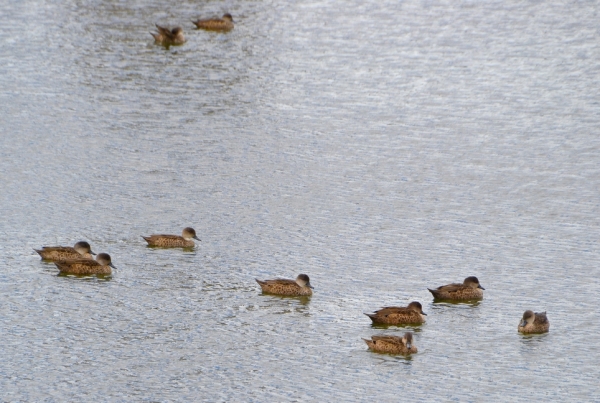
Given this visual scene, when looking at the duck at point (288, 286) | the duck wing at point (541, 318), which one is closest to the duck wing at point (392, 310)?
the duck at point (288, 286)

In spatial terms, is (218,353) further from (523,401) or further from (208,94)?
(208,94)

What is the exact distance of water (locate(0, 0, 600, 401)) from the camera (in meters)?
13.3

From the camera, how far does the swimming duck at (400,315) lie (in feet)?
46.6

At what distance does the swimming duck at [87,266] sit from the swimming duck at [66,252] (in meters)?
0.10

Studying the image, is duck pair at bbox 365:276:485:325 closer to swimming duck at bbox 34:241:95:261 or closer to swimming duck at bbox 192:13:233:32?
swimming duck at bbox 34:241:95:261

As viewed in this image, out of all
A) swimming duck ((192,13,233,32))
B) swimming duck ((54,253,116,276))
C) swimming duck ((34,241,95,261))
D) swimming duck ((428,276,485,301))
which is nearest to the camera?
swimming duck ((428,276,485,301))

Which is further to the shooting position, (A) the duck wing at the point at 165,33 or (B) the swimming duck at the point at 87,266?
(A) the duck wing at the point at 165,33

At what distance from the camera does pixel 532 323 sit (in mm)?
14047

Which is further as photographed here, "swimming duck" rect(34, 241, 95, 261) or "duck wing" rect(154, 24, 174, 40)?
"duck wing" rect(154, 24, 174, 40)

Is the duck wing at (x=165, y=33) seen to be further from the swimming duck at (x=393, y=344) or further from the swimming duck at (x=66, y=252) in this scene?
the swimming duck at (x=393, y=344)

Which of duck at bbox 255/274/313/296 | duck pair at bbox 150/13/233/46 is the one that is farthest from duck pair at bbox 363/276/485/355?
duck pair at bbox 150/13/233/46

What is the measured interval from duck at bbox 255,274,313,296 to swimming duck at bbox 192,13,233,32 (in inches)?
584

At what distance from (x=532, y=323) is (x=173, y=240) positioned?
554cm

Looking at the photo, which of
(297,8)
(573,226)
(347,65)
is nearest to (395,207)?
(573,226)
